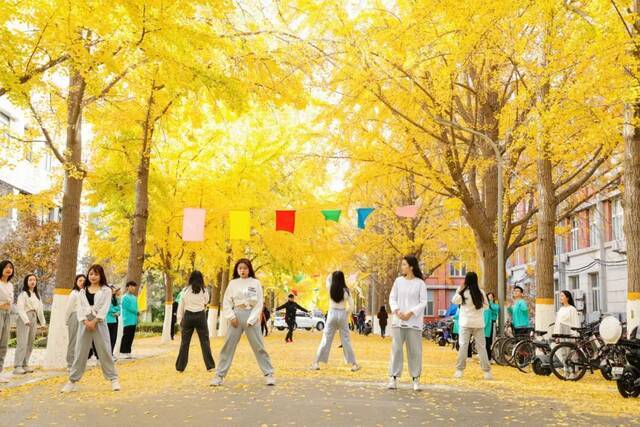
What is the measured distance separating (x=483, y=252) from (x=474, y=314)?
340 inches

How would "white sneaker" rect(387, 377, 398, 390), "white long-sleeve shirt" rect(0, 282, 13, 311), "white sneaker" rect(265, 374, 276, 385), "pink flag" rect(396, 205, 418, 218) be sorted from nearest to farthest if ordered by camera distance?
"white sneaker" rect(387, 377, 398, 390) < "white sneaker" rect(265, 374, 276, 385) < "white long-sleeve shirt" rect(0, 282, 13, 311) < "pink flag" rect(396, 205, 418, 218)

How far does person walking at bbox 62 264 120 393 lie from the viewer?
10062mm

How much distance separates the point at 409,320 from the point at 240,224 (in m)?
14.5

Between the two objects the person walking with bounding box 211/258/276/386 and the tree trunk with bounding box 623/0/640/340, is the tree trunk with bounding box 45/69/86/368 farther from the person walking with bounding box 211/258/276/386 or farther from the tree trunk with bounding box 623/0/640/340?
the tree trunk with bounding box 623/0/640/340

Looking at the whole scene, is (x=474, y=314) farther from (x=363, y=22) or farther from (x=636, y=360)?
(x=363, y=22)

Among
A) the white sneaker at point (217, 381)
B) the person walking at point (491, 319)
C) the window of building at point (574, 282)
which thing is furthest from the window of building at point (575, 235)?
the white sneaker at point (217, 381)

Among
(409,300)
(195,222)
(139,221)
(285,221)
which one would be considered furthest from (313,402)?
(285,221)

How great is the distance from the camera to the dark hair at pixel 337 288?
14.0 metres

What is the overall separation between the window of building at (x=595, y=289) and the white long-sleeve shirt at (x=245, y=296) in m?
29.2

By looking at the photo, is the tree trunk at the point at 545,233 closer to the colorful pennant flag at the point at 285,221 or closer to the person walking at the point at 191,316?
the person walking at the point at 191,316

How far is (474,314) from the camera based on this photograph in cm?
1266

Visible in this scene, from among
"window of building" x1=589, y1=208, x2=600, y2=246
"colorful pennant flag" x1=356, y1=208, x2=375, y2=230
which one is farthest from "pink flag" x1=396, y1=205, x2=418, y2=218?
"window of building" x1=589, y1=208, x2=600, y2=246

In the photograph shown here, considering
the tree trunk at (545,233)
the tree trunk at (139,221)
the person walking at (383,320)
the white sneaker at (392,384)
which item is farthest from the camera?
the person walking at (383,320)

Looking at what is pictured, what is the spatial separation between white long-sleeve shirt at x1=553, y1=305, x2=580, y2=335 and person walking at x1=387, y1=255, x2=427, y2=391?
4.61m
